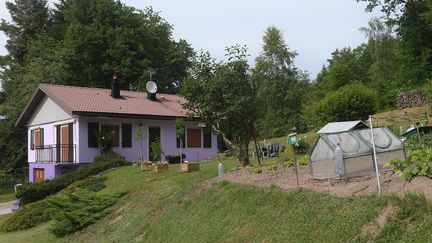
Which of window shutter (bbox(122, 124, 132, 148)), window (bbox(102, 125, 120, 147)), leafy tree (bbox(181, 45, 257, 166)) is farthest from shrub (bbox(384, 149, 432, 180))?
window shutter (bbox(122, 124, 132, 148))

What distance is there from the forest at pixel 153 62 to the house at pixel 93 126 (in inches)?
231

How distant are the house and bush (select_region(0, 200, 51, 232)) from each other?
902cm

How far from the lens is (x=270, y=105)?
202 ft

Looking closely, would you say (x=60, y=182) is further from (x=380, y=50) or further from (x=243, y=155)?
(x=380, y=50)

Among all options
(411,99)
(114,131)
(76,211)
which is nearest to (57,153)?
(114,131)

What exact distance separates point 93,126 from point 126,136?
1983 millimetres

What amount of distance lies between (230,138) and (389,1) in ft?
95.0

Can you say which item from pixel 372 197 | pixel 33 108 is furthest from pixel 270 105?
pixel 372 197

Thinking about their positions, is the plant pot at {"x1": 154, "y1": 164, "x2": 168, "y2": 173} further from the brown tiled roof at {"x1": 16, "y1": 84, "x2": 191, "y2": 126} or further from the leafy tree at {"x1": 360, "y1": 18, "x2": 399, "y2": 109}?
the leafy tree at {"x1": 360, "y1": 18, "x2": 399, "y2": 109}

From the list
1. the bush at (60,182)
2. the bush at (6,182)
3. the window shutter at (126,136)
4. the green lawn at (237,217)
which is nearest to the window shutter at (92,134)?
the bush at (60,182)

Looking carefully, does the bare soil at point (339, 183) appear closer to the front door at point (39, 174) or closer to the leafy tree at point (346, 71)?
the front door at point (39, 174)

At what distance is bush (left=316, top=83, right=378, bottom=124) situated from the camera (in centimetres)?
3338

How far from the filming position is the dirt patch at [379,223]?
6562 millimetres

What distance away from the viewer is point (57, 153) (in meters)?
28.9
